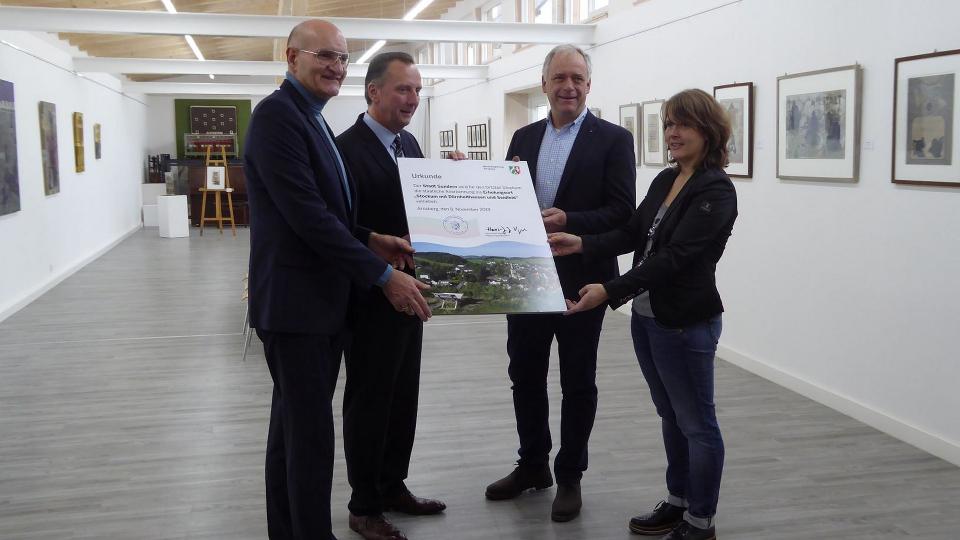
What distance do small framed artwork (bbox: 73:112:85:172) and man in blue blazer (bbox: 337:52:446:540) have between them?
36.7 feet

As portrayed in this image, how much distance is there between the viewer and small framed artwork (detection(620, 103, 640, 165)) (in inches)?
340

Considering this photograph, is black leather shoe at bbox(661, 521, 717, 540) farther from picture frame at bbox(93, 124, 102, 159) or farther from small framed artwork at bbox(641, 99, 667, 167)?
picture frame at bbox(93, 124, 102, 159)

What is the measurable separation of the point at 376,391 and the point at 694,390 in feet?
3.91

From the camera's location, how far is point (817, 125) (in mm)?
5645

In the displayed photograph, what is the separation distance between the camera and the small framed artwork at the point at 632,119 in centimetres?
863

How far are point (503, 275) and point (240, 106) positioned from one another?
24.0 m

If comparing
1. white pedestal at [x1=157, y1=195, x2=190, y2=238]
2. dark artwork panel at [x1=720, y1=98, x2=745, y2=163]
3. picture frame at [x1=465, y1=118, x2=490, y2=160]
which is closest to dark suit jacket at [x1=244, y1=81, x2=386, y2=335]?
dark artwork panel at [x1=720, y1=98, x2=745, y2=163]

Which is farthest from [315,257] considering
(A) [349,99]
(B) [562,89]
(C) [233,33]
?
(A) [349,99]

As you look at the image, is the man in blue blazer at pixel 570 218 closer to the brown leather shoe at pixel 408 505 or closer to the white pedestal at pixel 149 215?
the brown leather shoe at pixel 408 505

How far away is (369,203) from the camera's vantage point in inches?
127

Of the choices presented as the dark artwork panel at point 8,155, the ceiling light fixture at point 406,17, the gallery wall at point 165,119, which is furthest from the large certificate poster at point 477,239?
the gallery wall at point 165,119

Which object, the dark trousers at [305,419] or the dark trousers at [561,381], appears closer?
the dark trousers at [305,419]

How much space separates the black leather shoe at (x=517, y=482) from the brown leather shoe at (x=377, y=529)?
22.4 inches
